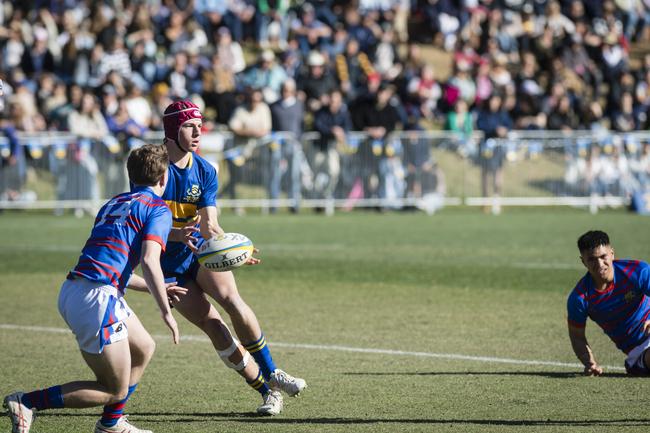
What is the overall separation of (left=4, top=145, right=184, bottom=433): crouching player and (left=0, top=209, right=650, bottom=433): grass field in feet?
1.80

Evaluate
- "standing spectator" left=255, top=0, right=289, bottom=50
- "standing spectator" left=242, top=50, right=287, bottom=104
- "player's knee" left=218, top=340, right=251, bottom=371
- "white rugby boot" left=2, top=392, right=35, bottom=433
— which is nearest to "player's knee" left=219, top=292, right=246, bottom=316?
"player's knee" left=218, top=340, right=251, bottom=371

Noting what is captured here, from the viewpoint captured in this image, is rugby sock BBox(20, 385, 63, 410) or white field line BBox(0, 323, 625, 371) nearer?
rugby sock BBox(20, 385, 63, 410)

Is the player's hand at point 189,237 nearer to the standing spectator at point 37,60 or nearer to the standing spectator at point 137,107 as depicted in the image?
the standing spectator at point 137,107

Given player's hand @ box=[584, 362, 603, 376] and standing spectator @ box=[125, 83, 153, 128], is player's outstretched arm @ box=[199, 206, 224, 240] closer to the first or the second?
player's hand @ box=[584, 362, 603, 376]

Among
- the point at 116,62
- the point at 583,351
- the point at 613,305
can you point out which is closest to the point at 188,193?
the point at 583,351

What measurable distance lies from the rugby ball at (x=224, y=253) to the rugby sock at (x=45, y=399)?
1.37m

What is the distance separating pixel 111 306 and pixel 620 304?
392 centimetres

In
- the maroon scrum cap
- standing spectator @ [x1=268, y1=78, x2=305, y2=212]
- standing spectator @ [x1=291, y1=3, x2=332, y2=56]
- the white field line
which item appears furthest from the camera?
standing spectator @ [x1=291, y1=3, x2=332, y2=56]

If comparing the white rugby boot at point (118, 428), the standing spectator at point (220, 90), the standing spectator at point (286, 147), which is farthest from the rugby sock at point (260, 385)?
the standing spectator at point (220, 90)

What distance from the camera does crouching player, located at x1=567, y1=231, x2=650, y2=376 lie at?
826 cm

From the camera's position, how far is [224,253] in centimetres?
738

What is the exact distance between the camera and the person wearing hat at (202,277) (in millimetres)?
7727

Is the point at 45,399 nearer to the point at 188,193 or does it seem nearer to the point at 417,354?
the point at 188,193

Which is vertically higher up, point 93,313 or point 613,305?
point 93,313
